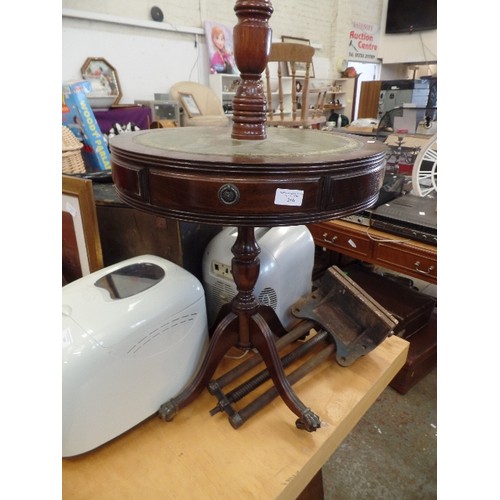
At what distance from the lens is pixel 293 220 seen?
1.68 feet

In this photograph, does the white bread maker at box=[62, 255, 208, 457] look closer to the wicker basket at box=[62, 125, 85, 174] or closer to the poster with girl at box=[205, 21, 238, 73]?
the wicker basket at box=[62, 125, 85, 174]

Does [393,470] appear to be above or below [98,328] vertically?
below

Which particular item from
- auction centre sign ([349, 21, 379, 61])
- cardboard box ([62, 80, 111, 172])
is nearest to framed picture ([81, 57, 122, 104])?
cardboard box ([62, 80, 111, 172])

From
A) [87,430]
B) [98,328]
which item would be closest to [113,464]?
[87,430]

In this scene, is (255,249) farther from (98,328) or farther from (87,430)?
(87,430)

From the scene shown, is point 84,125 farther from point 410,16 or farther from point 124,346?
point 410,16

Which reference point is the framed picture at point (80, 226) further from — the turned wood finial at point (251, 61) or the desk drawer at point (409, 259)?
the desk drawer at point (409, 259)

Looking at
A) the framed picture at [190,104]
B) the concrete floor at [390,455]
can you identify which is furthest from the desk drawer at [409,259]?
the framed picture at [190,104]

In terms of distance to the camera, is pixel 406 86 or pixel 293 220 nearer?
pixel 293 220

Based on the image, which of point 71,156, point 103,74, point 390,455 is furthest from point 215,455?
point 103,74

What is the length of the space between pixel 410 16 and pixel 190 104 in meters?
4.05

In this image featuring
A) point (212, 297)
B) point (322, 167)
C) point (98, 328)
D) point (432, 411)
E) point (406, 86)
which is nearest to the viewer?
point (322, 167)

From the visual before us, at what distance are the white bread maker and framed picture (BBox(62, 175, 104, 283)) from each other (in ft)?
0.66
